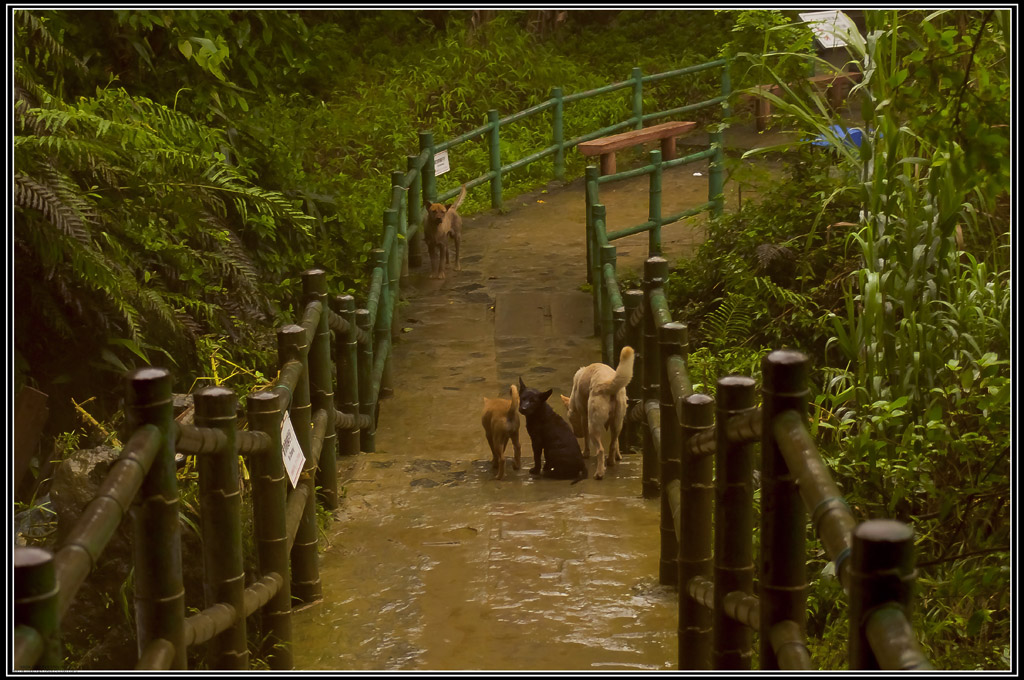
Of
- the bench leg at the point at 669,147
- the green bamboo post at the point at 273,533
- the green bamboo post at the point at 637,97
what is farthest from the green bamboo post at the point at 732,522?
the green bamboo post at the point at 637,97

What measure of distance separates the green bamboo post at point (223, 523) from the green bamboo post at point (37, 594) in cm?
125

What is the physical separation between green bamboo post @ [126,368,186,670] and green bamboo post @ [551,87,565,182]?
30.2 ft

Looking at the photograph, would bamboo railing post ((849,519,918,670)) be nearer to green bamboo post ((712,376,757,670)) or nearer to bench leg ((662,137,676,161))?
green bamboo post ((712,376,757,670))

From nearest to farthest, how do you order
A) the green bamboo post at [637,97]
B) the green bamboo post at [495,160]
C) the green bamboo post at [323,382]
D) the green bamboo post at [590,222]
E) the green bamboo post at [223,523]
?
the green bamboo post at [223,523], the green bamboo post at [323,382], the green bamboo post at [590,222], the green bamboo post at [495,160], the green bamboo post at [637,97]

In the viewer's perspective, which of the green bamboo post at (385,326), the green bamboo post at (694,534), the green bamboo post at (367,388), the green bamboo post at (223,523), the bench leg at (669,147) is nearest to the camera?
the green bamboo post at (223,523)

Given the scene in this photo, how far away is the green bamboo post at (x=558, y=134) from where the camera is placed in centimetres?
1166

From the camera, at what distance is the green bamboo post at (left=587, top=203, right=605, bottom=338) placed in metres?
7.82

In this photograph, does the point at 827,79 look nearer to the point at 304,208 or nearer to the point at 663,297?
the point at 304,208

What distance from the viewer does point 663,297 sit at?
4.87 meters

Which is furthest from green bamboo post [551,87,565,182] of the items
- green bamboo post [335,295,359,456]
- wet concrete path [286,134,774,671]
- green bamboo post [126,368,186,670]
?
green bamboo post [126,368,186,670]

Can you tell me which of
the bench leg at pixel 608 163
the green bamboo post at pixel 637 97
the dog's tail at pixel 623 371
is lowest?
the dog's tail at pixel 623 371

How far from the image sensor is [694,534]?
11.7 ft

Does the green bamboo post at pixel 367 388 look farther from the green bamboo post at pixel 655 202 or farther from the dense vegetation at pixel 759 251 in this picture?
the green bamboo post at pixel 655 202

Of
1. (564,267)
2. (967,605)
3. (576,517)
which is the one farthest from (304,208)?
(967,605)
